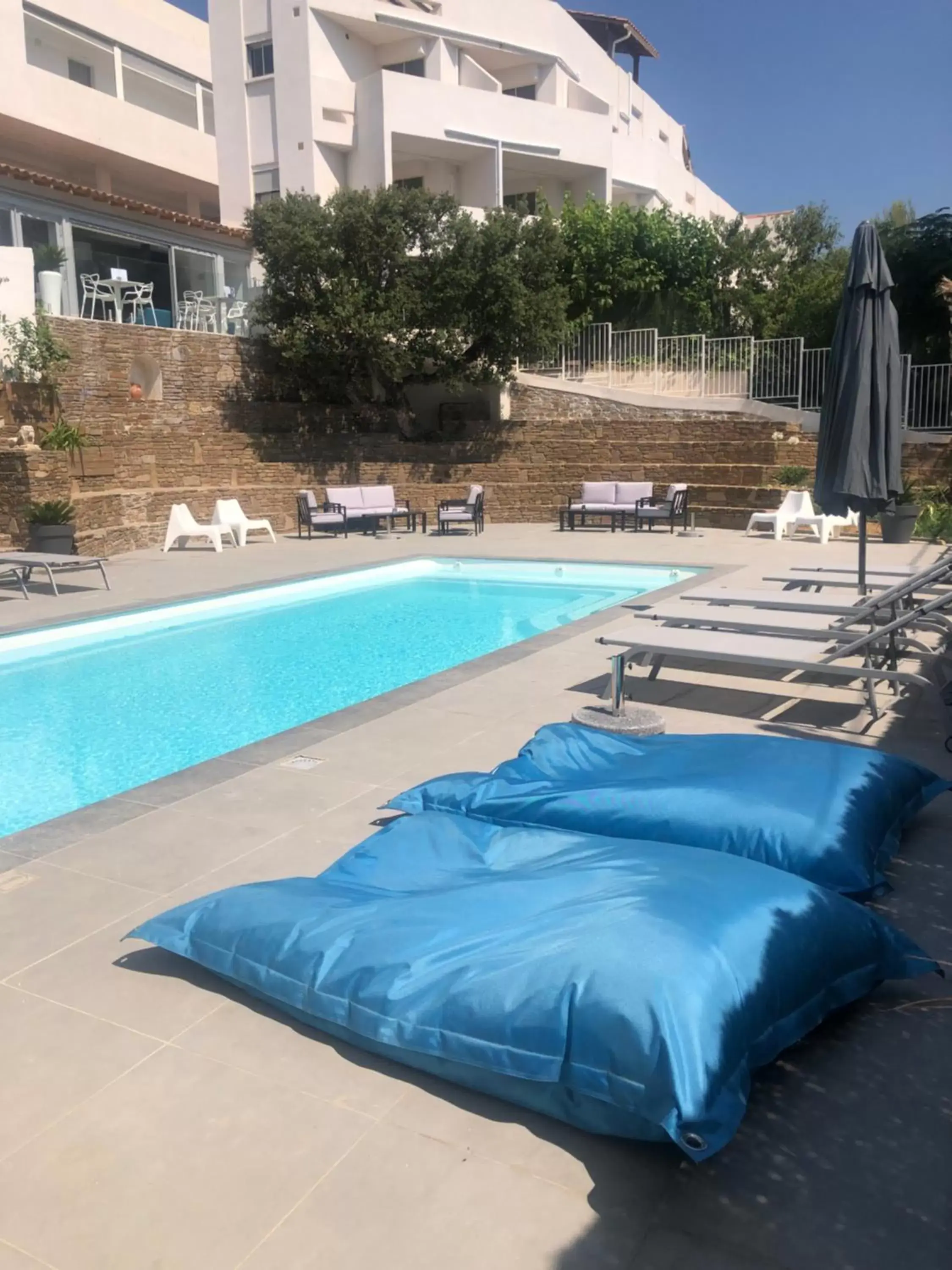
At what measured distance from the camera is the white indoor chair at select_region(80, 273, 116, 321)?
17672 millimetres

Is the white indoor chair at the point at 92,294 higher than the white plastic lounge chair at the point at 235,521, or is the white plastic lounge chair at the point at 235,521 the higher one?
the white indoor chair at the point at 92,294

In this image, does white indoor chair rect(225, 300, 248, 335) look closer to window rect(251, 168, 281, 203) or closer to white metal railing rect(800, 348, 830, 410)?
window rect(251, 168, 281, 203)

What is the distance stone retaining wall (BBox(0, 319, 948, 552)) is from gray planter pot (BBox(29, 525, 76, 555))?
1.34m

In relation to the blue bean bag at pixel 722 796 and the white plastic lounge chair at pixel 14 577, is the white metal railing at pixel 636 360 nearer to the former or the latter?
the white plastic lounge chair at pixel 14 577

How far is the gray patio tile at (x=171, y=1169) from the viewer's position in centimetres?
194

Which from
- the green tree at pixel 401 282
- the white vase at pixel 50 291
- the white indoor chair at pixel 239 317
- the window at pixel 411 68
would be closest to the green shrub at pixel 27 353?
the white vase at pixel 50 291

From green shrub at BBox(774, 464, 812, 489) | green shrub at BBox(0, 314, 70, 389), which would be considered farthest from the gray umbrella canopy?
green shrub at BBox(0, 314, 70, 389)

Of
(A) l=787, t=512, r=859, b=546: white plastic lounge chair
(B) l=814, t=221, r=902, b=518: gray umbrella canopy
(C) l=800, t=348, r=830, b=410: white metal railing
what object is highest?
(C) l=800, t=348, r=830, b=410: white metal railing

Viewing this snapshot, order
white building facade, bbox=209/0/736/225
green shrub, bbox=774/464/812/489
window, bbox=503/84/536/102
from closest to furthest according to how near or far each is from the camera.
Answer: green shrub, bbox=774/464/812/489, white building facade, bbox=209/0/736/225, window, bbox=503/84/536/102

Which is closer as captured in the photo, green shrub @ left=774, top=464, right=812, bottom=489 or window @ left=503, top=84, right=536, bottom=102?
green shrub @ left=774, top=464, right=812, bottom=489

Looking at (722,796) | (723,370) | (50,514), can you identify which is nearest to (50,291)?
(50,514)

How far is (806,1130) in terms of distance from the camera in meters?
2.24

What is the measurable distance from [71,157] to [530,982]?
2646 cm

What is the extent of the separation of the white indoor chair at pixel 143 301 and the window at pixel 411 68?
11798 millimetres
